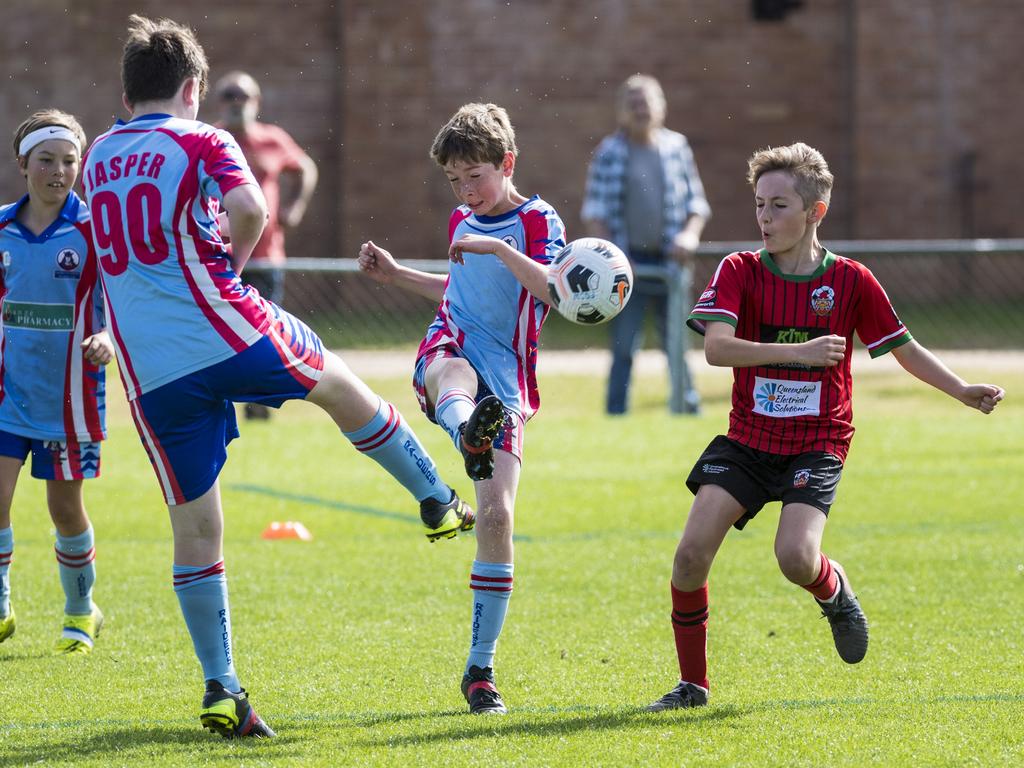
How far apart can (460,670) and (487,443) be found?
1110 mm

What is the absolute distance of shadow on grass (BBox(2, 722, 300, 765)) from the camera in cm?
435

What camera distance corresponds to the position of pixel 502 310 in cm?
525

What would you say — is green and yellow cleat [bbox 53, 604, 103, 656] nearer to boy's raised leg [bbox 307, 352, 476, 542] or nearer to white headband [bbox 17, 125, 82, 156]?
boy's raised leg [bbox 307, 352, 476, 542]

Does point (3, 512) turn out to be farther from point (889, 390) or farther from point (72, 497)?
point (889, 390)

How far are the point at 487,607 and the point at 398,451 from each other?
566mm

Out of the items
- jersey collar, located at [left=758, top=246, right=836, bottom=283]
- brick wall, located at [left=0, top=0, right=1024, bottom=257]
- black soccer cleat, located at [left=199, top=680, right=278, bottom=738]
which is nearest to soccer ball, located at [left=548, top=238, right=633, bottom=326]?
jersey collar, located at [left=758, top=246, right=836, bottom=283]

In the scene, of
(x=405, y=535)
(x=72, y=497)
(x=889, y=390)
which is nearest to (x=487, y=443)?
(x=72, y=497)

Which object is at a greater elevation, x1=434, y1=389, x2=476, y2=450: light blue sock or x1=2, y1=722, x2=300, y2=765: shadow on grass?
x1=434, y1=389, x2=476, y2=450: light blue sock

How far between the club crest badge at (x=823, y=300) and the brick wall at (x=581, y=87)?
50.9ft

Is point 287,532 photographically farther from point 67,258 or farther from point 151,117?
point 151,117

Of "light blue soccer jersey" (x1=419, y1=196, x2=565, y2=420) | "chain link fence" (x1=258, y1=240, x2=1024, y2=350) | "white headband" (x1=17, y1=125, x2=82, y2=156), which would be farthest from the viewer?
"chain link fence" (x1=258, y1=240, x2=1024, y2=350)

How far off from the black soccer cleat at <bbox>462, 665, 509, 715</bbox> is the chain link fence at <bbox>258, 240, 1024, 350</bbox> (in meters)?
6.91

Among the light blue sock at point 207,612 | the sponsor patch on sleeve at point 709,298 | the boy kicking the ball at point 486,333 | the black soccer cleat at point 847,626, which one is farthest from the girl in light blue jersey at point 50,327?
the black soccer cleat at point 847,626

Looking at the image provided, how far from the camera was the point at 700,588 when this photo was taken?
4922 mm
